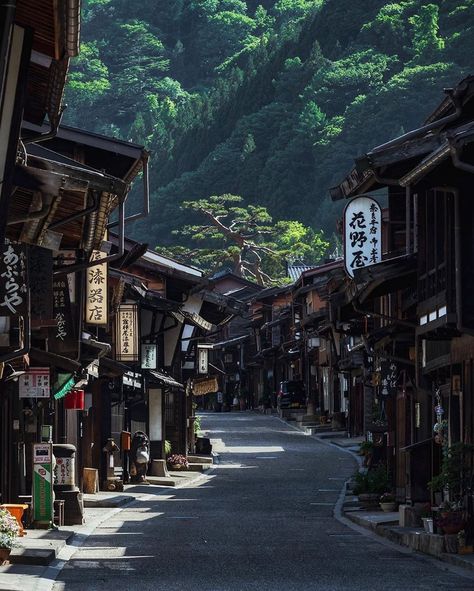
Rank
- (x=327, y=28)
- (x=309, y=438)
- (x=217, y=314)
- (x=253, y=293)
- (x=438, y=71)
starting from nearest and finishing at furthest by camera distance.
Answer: (x=217, y=314), (x=309, y=438), (x=253, y=293), (x=438, y=71), (x=327, y=28)

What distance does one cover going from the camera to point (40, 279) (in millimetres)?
17859

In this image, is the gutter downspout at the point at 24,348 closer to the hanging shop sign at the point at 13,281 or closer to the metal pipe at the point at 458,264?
the hanging shop sign at the point at 13,281

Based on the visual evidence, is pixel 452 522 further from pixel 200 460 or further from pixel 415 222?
pixel 200 460

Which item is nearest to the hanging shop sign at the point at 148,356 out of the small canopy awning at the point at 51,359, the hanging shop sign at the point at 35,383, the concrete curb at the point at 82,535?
the concrete curb at the point at 82,535

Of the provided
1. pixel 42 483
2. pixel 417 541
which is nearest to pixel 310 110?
pixel 42 483

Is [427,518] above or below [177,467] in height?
above

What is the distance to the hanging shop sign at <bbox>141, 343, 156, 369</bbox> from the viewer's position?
3912cm

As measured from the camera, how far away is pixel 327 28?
174000 millimetres

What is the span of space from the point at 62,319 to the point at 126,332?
491 inches

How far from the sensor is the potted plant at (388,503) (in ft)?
92.9

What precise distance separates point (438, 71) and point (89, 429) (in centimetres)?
11610

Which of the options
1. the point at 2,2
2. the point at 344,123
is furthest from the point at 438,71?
the point at 2,2

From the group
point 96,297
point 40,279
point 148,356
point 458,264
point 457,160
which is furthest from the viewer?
point 148,356

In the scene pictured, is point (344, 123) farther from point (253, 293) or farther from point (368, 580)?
point (368, 580)
